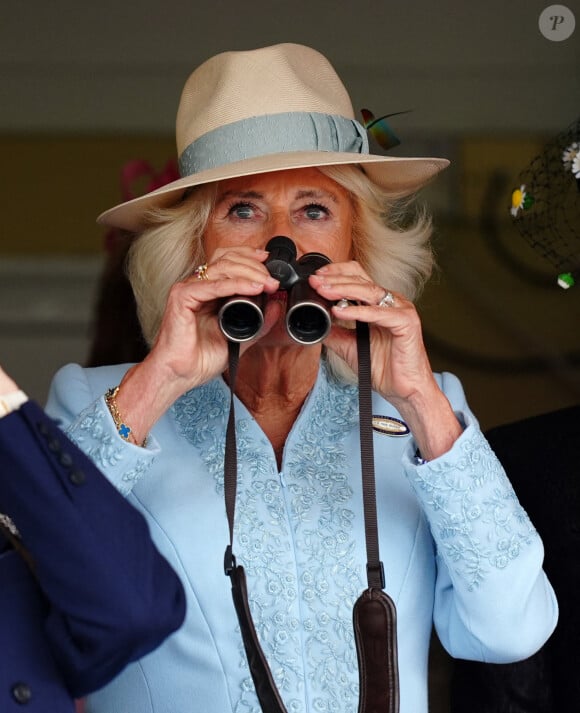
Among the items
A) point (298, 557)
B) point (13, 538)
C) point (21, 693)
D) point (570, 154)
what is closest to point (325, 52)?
point (570, 154)

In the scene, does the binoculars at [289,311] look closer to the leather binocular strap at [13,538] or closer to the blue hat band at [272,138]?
the blue hat band at [272,138]

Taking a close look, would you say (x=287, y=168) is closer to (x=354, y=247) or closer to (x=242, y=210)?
(x=242, y=210)

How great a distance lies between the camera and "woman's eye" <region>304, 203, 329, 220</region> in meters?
2.27

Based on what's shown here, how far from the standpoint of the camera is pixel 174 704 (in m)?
2.02

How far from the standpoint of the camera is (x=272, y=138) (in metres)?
2.24

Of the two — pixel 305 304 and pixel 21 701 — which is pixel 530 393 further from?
pixel 21 701

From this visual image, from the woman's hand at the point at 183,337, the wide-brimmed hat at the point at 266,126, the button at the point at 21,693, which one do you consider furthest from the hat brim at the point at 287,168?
the button at the point at 21,693

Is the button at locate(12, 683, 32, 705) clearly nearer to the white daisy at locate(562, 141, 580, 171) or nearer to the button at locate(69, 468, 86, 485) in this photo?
the button at locate(69, 468, 86, 485)

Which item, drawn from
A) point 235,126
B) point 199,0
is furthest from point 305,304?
point 199,0

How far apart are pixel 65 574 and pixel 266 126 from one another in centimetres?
106

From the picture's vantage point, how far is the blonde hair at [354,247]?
7.65 ft

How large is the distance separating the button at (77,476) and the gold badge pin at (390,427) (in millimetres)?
879

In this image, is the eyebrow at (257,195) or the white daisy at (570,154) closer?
the eyebrow at (257,195)

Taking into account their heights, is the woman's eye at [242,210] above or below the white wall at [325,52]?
below
